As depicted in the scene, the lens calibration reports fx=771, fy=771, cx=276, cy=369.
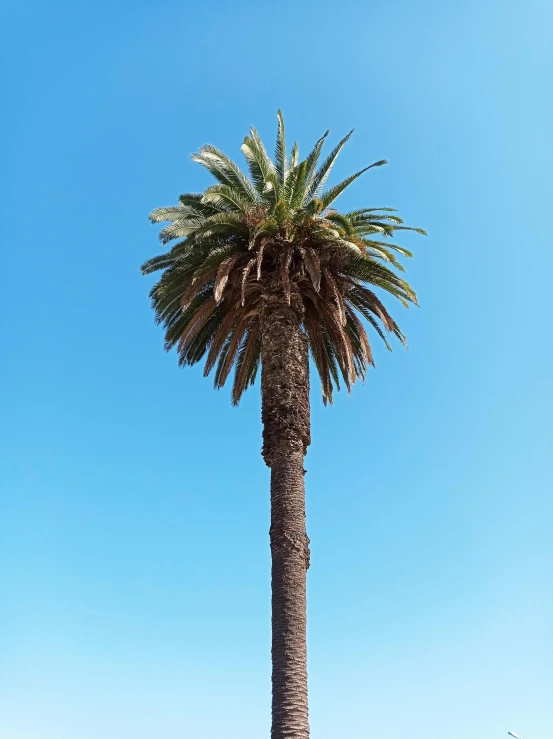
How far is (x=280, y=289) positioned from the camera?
1931 cm

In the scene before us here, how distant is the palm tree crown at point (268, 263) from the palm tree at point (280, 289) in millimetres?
31

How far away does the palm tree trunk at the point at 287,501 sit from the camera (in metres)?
15.7

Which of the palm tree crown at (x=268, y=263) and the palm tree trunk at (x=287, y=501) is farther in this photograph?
the palm tree crown at (x=268, y=263)

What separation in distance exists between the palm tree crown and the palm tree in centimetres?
3

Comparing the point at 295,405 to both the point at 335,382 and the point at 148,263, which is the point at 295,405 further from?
the point at 148,263

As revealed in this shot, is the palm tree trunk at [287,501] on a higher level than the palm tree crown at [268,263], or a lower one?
lower

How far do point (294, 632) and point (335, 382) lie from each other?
8324 millimetres

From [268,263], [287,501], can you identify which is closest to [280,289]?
[268,263]

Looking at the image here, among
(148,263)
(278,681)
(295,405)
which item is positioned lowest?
(278,681)

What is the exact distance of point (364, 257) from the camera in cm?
1958

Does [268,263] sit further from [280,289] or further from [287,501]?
[287,501]

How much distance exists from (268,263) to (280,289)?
77cm

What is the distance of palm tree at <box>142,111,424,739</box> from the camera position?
18016mm

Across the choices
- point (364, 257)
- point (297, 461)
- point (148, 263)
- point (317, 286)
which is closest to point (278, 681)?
point (297, 461)
